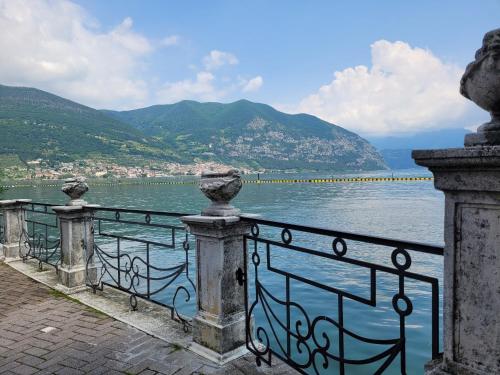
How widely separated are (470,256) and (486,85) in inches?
33.2

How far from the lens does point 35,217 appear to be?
35500mm

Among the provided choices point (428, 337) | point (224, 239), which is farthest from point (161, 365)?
point (428, 337)

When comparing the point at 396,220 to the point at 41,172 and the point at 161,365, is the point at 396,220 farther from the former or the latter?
the point at 41,172

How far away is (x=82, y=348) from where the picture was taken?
12.9 feet

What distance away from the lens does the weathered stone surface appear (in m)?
1.76

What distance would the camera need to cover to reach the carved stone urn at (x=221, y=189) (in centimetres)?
366

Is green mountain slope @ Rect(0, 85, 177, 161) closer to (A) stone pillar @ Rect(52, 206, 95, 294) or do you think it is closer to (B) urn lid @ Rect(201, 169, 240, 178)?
(A) stone pillar @ Rect(52, 206, 95, 294)

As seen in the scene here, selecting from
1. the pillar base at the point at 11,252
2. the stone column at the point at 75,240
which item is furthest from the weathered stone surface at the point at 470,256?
the pillar base at the point at 11,252

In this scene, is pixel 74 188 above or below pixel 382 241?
above

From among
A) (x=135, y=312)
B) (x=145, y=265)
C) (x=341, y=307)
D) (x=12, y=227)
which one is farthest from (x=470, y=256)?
(x=145, y=265)

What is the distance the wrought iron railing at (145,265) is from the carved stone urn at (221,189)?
2.72ft

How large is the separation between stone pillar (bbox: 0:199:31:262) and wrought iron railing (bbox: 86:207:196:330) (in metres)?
1.56

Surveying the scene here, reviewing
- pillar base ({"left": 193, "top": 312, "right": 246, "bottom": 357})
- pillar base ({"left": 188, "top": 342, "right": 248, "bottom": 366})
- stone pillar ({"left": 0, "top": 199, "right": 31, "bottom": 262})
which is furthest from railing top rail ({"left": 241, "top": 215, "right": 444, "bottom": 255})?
stone pillar ({"left": 0, "top": 199, "right": 31, "bottom": 262})

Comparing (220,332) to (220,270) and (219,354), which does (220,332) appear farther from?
(220,270)
